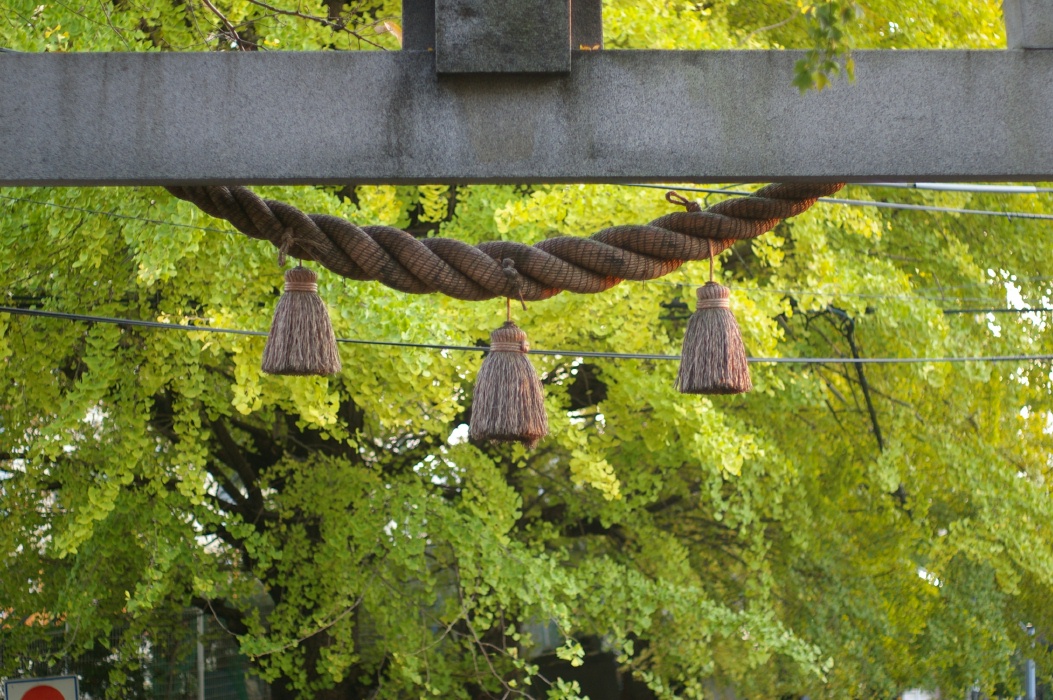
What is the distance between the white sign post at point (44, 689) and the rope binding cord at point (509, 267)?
14.3ft

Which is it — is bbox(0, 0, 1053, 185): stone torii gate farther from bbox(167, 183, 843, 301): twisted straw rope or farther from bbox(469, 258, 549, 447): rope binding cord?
bbox(469, 258, 549, 447): rope binding cord

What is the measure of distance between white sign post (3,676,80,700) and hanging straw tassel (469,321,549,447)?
4.47 m

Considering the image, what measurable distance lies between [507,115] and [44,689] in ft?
18.0

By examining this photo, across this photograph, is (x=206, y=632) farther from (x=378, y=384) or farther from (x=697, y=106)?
(x=697, y=106)

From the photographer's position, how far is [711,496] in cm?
895

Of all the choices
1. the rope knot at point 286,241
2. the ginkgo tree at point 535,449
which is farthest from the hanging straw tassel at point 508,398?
the ginkgo tree at point 535,449

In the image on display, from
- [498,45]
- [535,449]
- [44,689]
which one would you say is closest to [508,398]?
[498,45]

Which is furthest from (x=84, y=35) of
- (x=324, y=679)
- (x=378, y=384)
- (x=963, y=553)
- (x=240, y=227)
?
(x=963, y=553)

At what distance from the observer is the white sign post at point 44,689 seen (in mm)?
6660

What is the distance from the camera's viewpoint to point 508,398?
10.6 feet

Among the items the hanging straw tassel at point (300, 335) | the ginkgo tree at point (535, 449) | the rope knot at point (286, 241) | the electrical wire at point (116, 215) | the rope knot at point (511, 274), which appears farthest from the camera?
the ginkgo tree at point (535, 449)

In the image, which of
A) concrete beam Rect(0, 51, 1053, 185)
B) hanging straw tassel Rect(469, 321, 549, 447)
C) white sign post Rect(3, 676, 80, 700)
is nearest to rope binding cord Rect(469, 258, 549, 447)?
hanging straw tassel Rect(469, 321, 549, 447)

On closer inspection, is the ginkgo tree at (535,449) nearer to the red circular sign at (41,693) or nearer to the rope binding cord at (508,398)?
the red circular sign at (41,693)

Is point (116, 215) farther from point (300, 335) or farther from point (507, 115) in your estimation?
point (507, 115)
